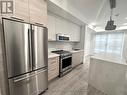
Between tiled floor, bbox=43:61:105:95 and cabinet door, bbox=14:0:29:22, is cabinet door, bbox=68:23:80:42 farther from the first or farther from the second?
cabinet door, bbox=14:0:29:22

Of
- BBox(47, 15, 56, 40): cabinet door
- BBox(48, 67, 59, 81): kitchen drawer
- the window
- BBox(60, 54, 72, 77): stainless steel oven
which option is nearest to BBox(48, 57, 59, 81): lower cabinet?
BBox(48, 67, 59, 81): kitchen drawer

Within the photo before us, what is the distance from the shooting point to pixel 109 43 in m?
7.66

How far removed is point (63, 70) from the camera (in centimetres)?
302

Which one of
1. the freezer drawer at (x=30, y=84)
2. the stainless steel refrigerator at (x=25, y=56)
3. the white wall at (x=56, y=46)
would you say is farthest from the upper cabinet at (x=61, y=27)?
the freezer drawer at (x=30, y=84)

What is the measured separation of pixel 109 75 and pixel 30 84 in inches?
81.3

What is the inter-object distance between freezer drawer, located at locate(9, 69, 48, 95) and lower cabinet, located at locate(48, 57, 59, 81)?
0.37 meters

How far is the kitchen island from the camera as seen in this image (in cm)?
179

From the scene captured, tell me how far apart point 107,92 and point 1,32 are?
2.89 metres

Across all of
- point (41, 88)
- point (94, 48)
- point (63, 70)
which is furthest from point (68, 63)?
point (94, 48)

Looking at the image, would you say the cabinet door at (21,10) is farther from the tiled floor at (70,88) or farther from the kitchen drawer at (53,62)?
the tiled floor at (70,88)

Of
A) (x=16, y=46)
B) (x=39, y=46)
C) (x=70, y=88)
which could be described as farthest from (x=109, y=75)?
(x=16, y=46)

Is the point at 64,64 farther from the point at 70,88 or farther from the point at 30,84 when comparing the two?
the point at 30,84

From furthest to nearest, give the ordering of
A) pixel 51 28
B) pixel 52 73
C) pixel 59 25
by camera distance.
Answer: pixel 59 25
pixel 51 28
pixel 52 73

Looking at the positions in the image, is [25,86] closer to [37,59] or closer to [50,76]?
[37,59]
